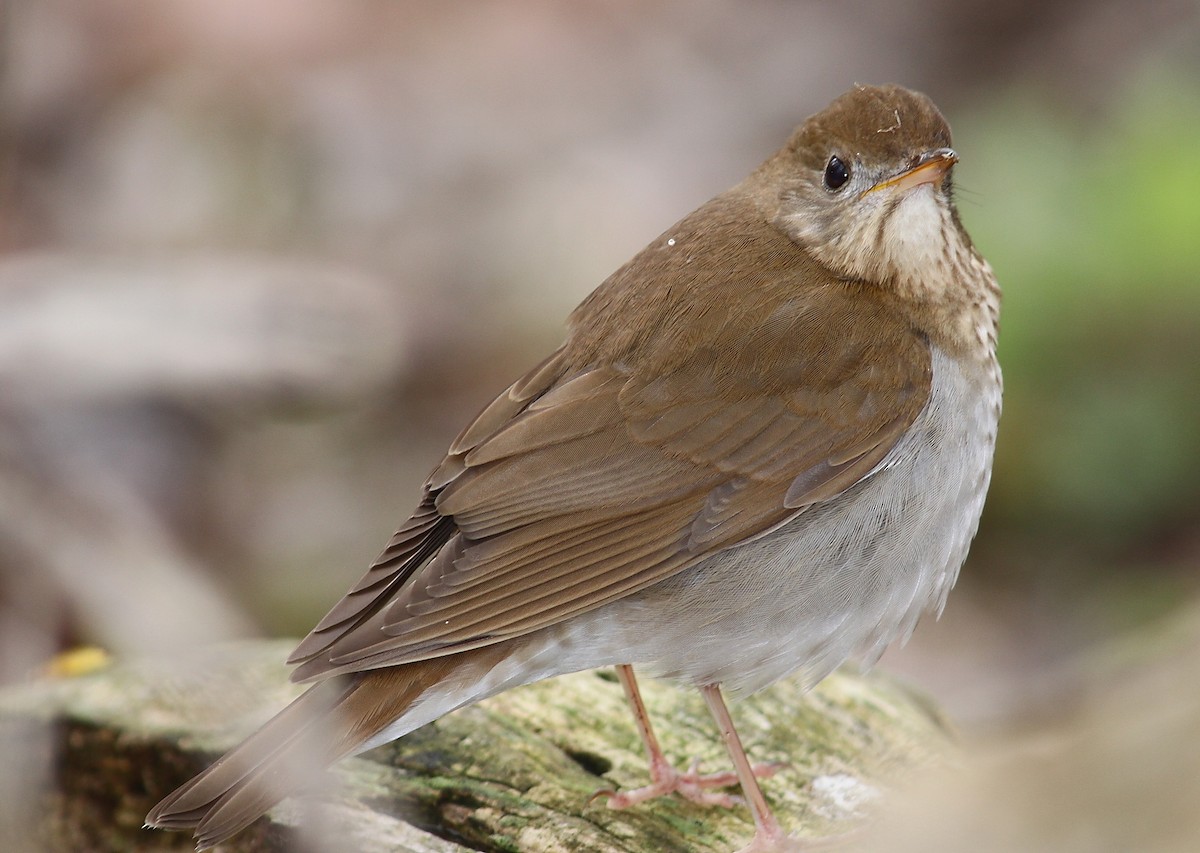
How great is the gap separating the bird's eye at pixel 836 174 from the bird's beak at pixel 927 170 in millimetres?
137

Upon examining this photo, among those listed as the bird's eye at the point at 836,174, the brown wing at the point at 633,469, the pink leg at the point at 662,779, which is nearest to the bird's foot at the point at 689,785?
the pink leg at the point at 662,779

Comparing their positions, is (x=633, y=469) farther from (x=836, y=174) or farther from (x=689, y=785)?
(x=836, y=174)

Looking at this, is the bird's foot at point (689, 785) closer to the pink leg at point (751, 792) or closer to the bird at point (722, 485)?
the bird at point (722, 485)

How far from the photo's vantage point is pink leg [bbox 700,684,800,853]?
3432 millimetres

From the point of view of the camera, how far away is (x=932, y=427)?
3555 mm

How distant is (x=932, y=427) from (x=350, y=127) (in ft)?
18.7

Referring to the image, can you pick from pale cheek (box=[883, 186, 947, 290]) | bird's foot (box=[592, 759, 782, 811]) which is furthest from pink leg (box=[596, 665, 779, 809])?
pale cheek (box=[883, 186, 947, 290])

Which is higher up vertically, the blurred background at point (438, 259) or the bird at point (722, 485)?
the blurred background at point (438, 259)

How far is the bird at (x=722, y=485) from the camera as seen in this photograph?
3.26 metres

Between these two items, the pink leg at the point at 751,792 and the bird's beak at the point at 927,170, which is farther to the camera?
the bird's beak at the point at 927,170

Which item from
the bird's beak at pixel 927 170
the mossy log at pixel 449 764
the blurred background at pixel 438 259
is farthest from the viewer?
the blurred background at pixel 438 259

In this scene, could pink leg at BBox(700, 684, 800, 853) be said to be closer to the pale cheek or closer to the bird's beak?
the pale cheek

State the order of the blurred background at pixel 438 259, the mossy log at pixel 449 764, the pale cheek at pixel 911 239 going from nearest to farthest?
the mossy log at pixel 449 764, the pale cheek at pixel 911 239, the blurred background at pixel 438 259

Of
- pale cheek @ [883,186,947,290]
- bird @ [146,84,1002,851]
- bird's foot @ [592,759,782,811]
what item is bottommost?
bird's foot @ [592,759,782,811]
